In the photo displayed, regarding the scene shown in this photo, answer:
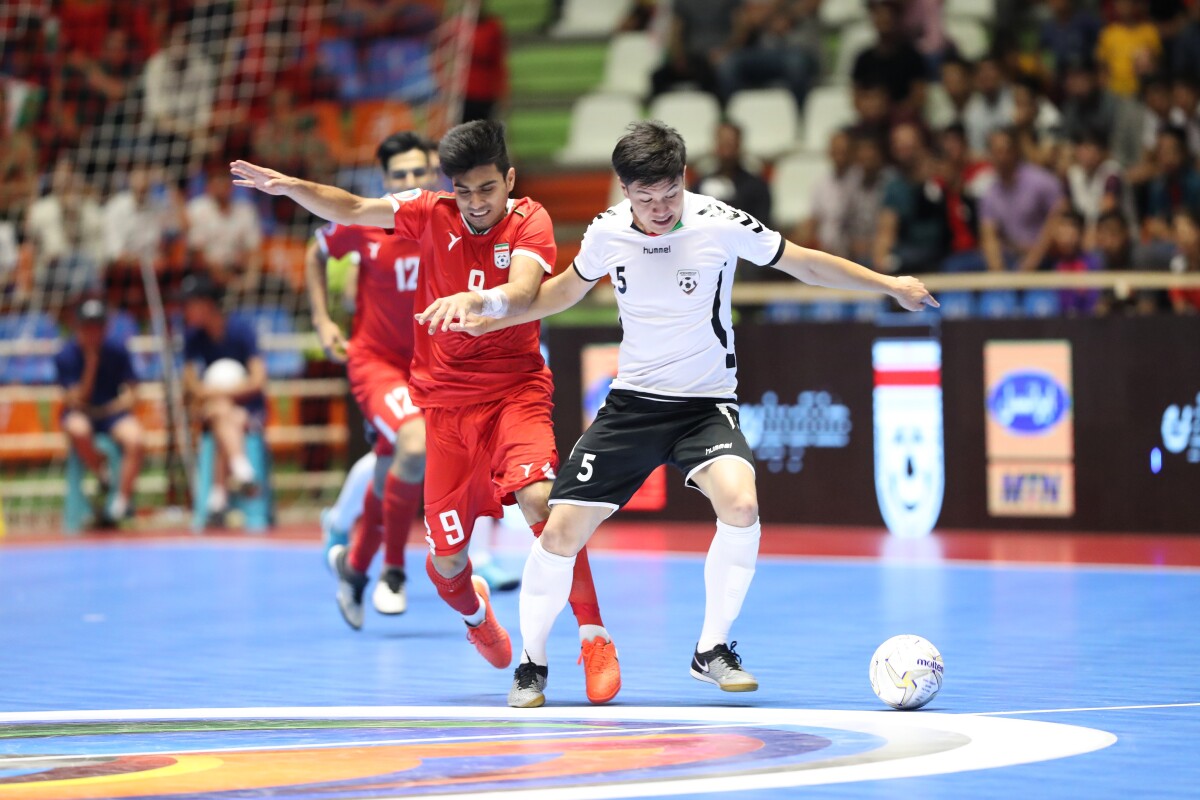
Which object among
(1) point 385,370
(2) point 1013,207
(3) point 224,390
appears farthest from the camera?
(3) point 224,390

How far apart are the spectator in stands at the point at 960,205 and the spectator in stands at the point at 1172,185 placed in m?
1.27

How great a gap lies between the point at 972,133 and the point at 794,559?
5.49 metres

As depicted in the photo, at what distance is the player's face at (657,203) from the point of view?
612 centimetres

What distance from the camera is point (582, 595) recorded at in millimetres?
6508

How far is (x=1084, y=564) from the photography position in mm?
10734

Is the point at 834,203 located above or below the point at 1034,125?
below

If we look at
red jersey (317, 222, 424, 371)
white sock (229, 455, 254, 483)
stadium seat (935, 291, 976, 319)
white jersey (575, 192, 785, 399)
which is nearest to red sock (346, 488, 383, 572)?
red jersey (317, 222, 424, 371)

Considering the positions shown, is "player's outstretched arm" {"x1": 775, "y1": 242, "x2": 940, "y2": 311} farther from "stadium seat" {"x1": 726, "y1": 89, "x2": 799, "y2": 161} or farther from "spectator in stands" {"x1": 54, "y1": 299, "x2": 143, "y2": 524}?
"stadium seat" {"x1": 726, "y1": 89, "x2": 799, "y2": 161}

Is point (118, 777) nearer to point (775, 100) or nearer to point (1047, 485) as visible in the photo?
point (1047, 485)

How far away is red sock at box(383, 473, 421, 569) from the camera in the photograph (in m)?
8.62

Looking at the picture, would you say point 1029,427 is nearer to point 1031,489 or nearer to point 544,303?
point 1031,489

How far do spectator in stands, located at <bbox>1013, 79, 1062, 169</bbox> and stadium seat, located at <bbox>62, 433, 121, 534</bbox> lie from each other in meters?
7.50

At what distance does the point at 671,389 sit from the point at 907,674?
1.25m

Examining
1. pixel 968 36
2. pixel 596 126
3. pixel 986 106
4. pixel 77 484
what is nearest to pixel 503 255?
pixel 77 484
